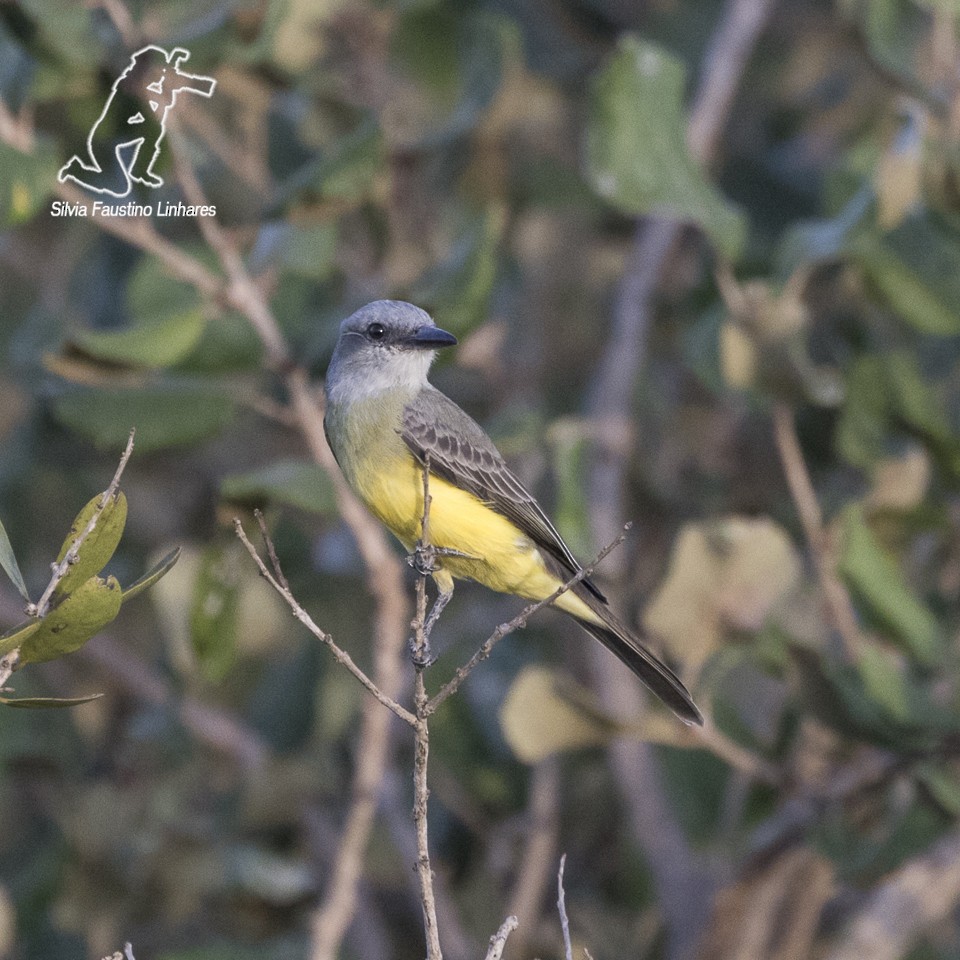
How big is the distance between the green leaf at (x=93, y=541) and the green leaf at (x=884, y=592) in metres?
2.60

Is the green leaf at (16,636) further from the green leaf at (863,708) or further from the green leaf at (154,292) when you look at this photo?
the green leaf at (863,708)

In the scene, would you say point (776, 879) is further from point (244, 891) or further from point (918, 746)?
point (244, 891)

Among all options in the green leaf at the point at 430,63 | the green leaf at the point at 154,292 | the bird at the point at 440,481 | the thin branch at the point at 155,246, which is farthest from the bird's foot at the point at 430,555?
the green leaf at the point at 430,63

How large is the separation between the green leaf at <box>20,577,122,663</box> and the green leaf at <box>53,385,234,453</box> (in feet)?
6.76

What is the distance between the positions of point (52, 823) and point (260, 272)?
2271mm

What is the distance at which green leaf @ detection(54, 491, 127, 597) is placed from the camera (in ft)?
7.77

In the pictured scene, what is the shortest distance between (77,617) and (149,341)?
5.86ft

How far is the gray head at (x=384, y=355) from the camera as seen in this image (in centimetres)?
420

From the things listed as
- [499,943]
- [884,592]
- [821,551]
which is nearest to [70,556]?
[499,943]

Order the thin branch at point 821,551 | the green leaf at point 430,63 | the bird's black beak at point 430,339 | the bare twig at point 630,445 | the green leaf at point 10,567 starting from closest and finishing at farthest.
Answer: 1. the green leaf at point 10,567
2. the bird's black beak at point 430,339
3. the thin branch at point 821,551
4. the bare twig at point 630,445
5. the green leaf at point 430,63

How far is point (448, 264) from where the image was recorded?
14.9 ft

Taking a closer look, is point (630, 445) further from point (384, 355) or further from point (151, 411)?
point (151, 411)

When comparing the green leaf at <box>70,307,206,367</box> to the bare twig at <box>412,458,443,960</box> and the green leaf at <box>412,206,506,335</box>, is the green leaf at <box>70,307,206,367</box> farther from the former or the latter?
the bare twig at <box>412,458,443,960</box>

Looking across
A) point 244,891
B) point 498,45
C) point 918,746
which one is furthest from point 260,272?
point 918,746
